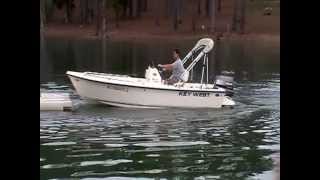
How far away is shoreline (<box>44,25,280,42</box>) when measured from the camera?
6517cm

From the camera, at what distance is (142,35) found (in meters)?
67.6

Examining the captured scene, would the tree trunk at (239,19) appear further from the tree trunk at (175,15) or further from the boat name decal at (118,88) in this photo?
the boat name decal at (118,88)

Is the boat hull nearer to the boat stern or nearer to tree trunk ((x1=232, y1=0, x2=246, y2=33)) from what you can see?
the boat stern

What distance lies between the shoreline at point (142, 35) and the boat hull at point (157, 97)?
4165 centimetres

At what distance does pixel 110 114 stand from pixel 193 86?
10.4ft

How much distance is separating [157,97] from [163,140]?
597cm

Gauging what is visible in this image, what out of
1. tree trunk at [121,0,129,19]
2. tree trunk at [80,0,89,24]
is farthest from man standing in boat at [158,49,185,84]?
tree trunk at [80,0,89,24]

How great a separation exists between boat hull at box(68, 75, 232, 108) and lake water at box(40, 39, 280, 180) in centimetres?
29

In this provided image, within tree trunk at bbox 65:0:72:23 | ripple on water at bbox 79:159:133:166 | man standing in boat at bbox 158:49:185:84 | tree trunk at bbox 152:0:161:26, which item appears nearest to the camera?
ripple on water at bbox 79:159:133:166

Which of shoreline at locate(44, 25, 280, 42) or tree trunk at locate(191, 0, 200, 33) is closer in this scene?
shoreline at locate(44, 25, 280, 42)

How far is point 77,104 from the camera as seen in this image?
2245 cm

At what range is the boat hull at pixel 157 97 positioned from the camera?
853 inches

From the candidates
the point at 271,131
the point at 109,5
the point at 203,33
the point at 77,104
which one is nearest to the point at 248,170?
the point at 271,131
